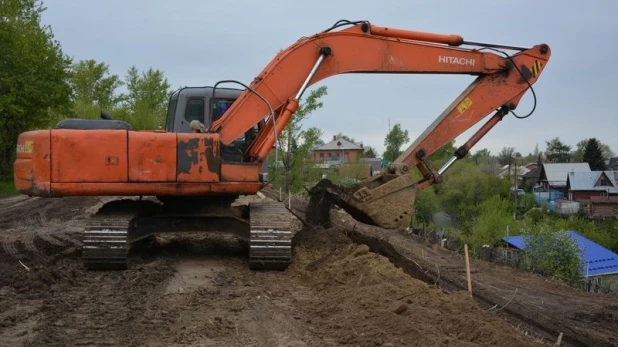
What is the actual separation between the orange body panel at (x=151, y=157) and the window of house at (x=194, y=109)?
1.90 m

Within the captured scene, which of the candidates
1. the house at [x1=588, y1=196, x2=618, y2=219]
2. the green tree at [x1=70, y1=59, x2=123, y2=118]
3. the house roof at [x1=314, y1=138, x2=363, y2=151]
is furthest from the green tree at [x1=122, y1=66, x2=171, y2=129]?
the house roof at [x1=314, y1=138, x2=363, y2=151]

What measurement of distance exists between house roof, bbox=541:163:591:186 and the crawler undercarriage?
67.8m

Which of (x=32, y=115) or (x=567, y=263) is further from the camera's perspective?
(x=32, y=115)

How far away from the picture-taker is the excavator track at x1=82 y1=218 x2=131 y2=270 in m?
9.33

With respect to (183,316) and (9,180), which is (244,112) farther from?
(9,180)

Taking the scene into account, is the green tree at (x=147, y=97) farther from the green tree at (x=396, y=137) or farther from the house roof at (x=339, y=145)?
the house roof at (x=339, y=145)

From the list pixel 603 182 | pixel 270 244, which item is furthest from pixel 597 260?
pixel 603 182

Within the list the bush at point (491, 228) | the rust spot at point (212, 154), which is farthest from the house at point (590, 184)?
the rust spot at point (212, 154)

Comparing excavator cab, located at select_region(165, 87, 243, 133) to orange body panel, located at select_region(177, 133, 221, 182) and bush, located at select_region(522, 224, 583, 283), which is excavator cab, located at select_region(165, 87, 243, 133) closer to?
orange body panel, located at select_region(177, 133, 221, 182)

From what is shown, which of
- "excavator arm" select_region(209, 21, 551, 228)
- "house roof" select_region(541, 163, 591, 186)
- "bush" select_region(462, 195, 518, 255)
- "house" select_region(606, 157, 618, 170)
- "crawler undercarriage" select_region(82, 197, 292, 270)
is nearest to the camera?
"crawler undercarriage" select_region(82, 197, 292, 270)

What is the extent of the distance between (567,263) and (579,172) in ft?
151

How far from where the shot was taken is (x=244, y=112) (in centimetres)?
970

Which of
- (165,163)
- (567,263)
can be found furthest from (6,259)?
(567,263)

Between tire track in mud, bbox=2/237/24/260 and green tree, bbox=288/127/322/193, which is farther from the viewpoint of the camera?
green tree, bbox=288/127/322/193
